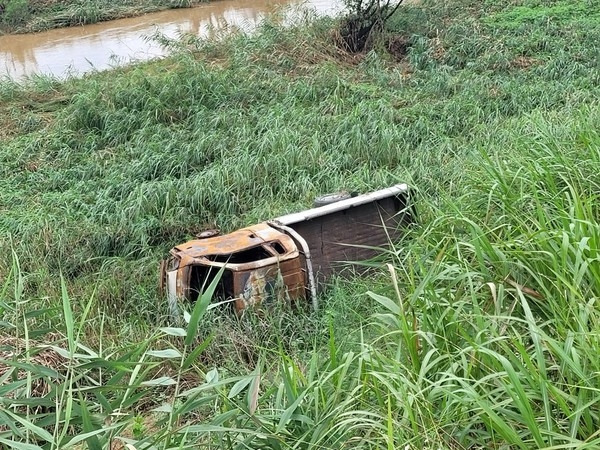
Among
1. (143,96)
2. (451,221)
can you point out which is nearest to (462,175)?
(451,221)

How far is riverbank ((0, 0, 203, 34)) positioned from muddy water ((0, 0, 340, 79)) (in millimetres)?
251

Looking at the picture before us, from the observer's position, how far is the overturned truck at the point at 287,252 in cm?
389

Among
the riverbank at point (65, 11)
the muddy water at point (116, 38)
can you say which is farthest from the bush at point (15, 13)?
the muddy water at point (116, 38)

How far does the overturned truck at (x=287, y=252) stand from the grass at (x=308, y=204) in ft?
0.58

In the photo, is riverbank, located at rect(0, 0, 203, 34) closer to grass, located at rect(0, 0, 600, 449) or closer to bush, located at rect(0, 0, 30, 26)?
bush, located at rect(0, 0, 30, 26)

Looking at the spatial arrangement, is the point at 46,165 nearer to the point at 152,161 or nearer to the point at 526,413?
the point at 152,161

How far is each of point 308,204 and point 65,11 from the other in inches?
446

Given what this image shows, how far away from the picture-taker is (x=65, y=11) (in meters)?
14.4

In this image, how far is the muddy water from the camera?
10.8 meters

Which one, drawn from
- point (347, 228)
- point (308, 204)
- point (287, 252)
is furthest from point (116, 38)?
point (287, 252)

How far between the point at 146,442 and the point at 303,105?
5.82m

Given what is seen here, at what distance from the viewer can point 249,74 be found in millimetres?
Answer: 8102

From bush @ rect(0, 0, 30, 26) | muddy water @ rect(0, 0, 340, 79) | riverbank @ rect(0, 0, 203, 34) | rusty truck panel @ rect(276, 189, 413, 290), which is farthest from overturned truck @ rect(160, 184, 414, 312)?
bush @ rect(0, 0, 30, 26)

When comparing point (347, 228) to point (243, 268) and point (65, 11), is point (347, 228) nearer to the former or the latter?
point (243, 268)
